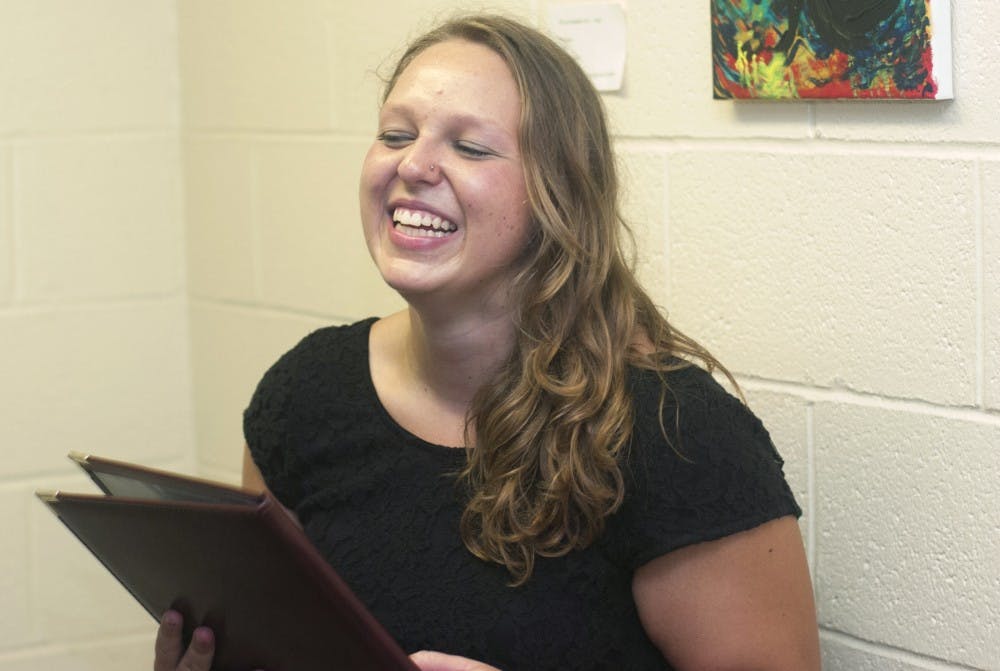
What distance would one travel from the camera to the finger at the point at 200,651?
141 cm

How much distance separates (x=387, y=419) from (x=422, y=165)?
32 centimetres

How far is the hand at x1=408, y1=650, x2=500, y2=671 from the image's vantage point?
1458 mm

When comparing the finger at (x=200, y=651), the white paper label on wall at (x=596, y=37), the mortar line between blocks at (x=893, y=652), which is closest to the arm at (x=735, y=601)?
the mortar line between blocks at (x=893, y=652)

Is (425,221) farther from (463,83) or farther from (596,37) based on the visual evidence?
(596,37)

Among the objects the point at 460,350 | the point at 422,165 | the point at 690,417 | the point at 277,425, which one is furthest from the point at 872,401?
the point at 277,425

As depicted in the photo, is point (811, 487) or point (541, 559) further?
point (811, 487)

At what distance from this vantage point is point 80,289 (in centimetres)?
266

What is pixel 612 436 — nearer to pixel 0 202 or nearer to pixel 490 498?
pixel 490 498

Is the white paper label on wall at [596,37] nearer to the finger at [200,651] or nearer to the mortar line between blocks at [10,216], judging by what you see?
the finger at [200,651]

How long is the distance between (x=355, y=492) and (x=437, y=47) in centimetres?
51

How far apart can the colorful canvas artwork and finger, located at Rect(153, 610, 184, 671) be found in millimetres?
867

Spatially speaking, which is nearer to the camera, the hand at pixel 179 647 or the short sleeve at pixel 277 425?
the hand at pixel 179 647

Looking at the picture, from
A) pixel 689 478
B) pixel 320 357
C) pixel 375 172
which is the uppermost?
pixel 375 172

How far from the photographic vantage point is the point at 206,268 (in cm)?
271
